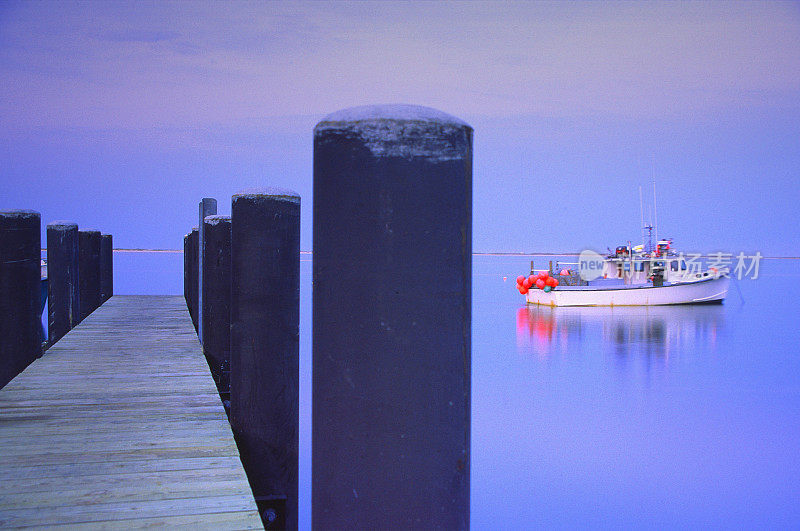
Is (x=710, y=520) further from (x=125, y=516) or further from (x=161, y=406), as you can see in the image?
(x=125, y=516)

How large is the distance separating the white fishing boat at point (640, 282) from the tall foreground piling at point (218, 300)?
2685 centimetres

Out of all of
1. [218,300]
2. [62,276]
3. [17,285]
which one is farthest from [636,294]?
[17,285]

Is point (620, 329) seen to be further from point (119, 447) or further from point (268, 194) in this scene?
point (119, 447)

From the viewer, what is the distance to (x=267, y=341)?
156 inches

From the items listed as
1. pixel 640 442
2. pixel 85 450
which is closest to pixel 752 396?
pixel 640 442

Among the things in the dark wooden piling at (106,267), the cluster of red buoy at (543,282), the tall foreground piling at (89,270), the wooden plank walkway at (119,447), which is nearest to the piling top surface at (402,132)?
the wooden plank walkway at (119,447)

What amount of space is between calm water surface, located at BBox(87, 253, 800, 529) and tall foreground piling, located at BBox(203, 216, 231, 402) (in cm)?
216

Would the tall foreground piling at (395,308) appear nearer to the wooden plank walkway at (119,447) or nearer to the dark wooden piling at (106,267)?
the wooden plank walkway at (119,447)

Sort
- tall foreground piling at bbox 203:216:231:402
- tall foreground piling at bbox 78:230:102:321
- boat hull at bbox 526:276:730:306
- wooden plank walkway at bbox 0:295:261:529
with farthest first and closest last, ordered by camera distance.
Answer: boat hull at bbox 526:276:730:306
tall foreground piling at bbox 78:230:102:321
tall foreground piling at bbox 203:216:231:402
wooden plank walkway at bbox 0:295:261:529

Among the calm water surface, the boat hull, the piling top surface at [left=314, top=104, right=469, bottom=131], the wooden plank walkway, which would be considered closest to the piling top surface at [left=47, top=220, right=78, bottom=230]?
the wooden plank walkway

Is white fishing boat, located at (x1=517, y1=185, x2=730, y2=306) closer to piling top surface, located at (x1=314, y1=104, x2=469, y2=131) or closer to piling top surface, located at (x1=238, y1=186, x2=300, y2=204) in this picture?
piling top surface, located at (x1=238, y1=186, x2=300, y2=204)

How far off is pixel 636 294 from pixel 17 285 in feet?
97.3

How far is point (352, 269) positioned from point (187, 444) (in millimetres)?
2752

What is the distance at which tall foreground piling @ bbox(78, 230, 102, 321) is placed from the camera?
11.1 metres
